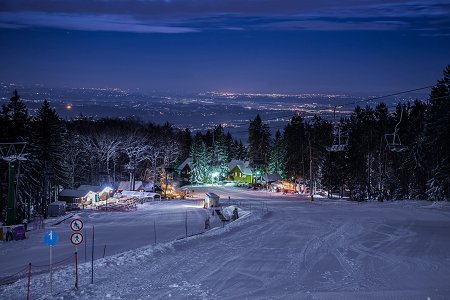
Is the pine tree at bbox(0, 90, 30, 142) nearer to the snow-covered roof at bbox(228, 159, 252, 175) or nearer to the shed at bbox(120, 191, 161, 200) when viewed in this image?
the shed at bbox(120, 191, 161, 200)

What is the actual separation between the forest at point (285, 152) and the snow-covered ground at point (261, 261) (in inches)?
490

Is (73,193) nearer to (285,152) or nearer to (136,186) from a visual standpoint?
(136,186)

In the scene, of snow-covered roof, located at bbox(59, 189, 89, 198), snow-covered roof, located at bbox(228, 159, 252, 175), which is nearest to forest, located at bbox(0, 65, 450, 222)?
snow-covered roof, located at bbox(59, 189, 89, 198)

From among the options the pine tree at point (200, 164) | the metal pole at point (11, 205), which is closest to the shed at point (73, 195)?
Answer: the metal pole at point (11, 205)

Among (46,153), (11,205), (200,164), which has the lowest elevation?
(11,205)

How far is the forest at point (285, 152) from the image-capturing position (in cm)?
4778

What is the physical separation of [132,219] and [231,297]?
3131cm

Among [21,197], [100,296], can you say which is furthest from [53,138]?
[100,296]

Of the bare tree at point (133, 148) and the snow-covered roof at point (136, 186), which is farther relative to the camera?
the snow-covered roof at point (136, 186)

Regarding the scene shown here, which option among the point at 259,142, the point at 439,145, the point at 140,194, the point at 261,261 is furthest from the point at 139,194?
the point at 261,261

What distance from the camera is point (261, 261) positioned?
67.3 ft

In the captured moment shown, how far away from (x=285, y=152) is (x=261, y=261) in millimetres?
73457

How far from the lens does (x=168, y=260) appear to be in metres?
20.5

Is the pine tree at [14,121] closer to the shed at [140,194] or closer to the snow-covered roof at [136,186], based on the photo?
the shed at [140,194]
